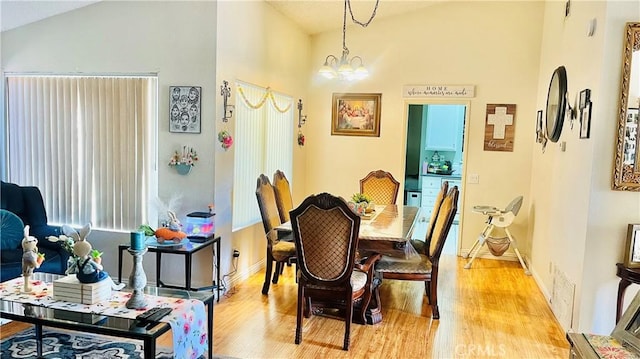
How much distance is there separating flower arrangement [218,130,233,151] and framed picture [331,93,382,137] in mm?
2417

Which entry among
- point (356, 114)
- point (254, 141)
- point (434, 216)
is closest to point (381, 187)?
point (356, 114)

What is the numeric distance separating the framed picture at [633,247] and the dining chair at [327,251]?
1.82 m

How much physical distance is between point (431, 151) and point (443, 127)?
48 centimetres

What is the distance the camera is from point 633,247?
10.4 feet

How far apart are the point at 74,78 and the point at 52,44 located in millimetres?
363

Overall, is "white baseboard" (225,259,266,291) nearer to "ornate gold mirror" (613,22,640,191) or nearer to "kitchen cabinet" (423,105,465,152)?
Result: "ornate gold mirror" (613,22,640,191)

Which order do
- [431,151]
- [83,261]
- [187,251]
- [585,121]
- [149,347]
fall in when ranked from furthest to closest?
[431,151]
[187,251]
[585,121]
[83,261]
[149,347]

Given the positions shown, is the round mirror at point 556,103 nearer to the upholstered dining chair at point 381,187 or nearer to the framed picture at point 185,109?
the upholstered dining chair at point 381,187

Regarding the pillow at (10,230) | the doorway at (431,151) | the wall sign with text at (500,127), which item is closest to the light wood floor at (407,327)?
the pillow at (10,230)

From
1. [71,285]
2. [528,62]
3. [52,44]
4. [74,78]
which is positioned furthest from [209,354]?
[528,62]

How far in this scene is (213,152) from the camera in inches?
159

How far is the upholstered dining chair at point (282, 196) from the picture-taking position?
15.0 feet

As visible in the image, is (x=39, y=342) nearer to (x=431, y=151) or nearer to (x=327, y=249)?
(x=327, y=249)

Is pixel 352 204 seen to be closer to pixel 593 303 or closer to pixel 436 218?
pixel 436 218
